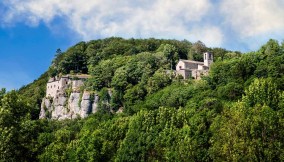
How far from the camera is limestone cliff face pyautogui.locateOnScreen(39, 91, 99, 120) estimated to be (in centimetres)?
10819

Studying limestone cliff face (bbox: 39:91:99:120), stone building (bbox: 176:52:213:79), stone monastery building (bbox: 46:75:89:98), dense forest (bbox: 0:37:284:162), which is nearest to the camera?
dense forest (bbox: 0:37:284:162)

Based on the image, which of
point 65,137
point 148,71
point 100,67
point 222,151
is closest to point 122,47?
point 100,67

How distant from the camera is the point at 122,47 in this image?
455 ft

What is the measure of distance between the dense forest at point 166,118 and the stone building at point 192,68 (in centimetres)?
243

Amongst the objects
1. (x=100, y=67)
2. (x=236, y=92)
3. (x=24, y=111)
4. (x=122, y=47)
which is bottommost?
(x=24, y=111)

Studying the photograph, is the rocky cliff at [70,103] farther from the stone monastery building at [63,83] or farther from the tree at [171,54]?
the tree at [171,54]

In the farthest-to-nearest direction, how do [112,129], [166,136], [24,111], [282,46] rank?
[282,46]
[112,129]
[166,136]
[24,111]

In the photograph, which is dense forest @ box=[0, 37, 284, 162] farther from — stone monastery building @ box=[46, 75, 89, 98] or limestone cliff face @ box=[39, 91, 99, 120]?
stone monastery building @ box=[46, 75, 89, 98]

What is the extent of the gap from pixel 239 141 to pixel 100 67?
72.7 m

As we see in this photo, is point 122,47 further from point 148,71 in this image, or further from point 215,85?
point 215,85

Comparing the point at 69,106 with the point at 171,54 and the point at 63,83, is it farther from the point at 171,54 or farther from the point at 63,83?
the point at 171,54

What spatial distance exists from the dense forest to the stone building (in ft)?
7.97

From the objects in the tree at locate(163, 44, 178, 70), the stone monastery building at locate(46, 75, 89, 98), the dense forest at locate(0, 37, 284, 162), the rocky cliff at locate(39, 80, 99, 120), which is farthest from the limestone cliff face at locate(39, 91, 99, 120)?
the tree at locate(163, 44, 178, 70)

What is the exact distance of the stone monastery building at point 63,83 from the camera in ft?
383
